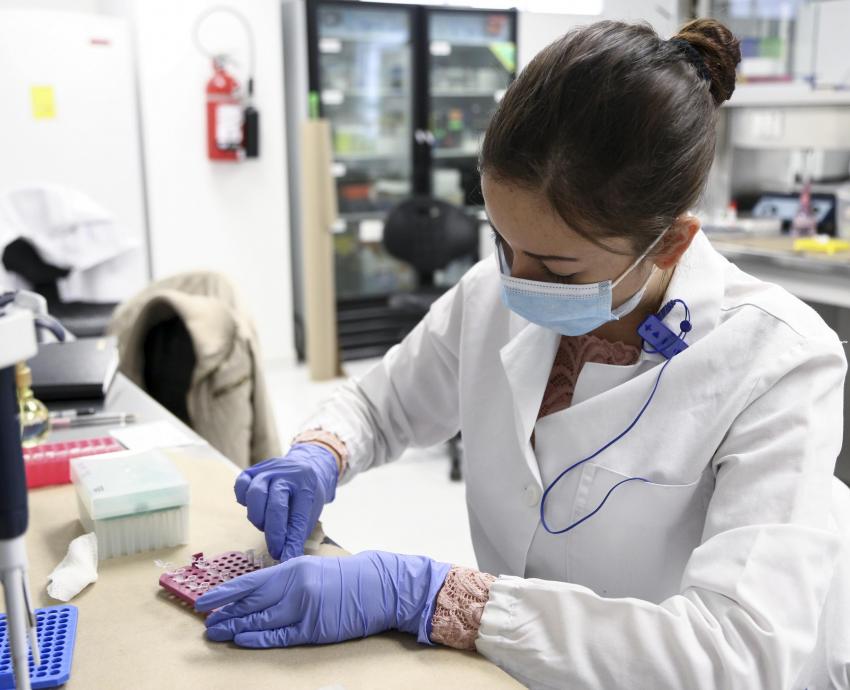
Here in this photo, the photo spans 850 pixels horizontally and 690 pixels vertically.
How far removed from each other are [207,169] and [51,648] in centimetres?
368

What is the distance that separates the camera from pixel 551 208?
953 mm

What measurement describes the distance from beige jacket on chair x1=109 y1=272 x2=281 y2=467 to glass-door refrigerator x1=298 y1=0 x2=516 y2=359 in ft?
8.40

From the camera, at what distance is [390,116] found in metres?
5.07

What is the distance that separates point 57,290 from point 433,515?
1644 mm

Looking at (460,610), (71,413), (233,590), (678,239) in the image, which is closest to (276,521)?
(233,590)

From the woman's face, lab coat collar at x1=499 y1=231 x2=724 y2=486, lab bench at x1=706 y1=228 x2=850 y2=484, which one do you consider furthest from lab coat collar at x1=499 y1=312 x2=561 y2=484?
lab bench at x1=706 y1=228 x2=850 y2=484

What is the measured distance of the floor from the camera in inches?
105

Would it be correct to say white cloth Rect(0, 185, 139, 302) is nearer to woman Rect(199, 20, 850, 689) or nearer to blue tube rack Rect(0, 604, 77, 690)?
woman Rect(199, 20, 850, 689)

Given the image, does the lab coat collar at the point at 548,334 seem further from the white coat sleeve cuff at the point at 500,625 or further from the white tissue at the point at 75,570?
the white tissue at the point at 75,570

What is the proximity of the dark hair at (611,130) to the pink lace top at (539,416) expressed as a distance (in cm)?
19

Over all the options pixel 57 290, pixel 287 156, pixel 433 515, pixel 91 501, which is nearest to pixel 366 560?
pixel 91 501

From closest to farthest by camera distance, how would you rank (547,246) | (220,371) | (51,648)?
(51,648)
(547,246)
(220,371)

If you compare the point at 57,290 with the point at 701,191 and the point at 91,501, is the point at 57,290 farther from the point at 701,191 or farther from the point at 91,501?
the point at 701,191

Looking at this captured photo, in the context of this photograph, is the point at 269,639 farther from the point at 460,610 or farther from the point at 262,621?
the point at 460,610
